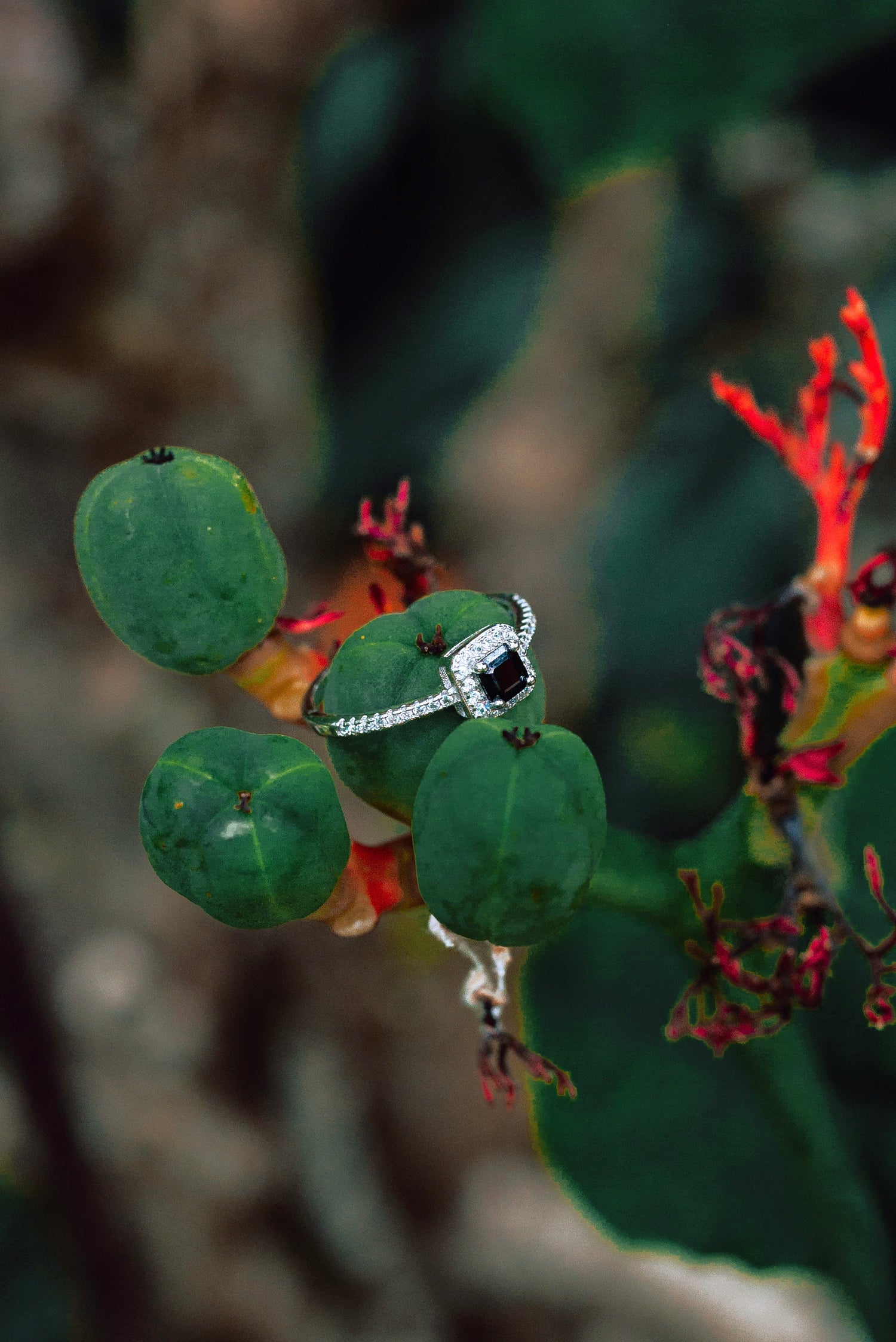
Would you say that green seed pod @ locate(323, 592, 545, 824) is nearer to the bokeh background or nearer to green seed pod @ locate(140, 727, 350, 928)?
green seed pod @ locate(140, 727, 350, 928)

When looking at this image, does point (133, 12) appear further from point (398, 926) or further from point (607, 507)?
point (398, 926)

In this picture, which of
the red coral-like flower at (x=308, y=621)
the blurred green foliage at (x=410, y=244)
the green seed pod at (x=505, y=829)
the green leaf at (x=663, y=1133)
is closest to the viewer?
the green seed pod at (x=505, y=829)

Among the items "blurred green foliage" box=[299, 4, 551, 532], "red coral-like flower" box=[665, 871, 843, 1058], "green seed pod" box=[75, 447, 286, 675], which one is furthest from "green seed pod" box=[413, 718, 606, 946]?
"blurred green foliage" box=[299, 4, 551, 532]

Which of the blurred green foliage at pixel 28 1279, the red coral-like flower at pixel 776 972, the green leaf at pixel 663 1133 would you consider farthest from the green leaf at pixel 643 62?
the blurred green foliage at pixel 28 1279

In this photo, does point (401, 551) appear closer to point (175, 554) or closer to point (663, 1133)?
point (175, 554)

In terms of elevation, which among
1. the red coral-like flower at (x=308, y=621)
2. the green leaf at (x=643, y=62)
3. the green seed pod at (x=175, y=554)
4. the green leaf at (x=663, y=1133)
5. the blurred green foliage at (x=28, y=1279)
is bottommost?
the blurred green foliage at (x=28, y=1279)

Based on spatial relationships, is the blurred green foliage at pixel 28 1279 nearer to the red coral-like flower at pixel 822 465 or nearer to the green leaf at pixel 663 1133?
the green leaf at pixel 663 1133
